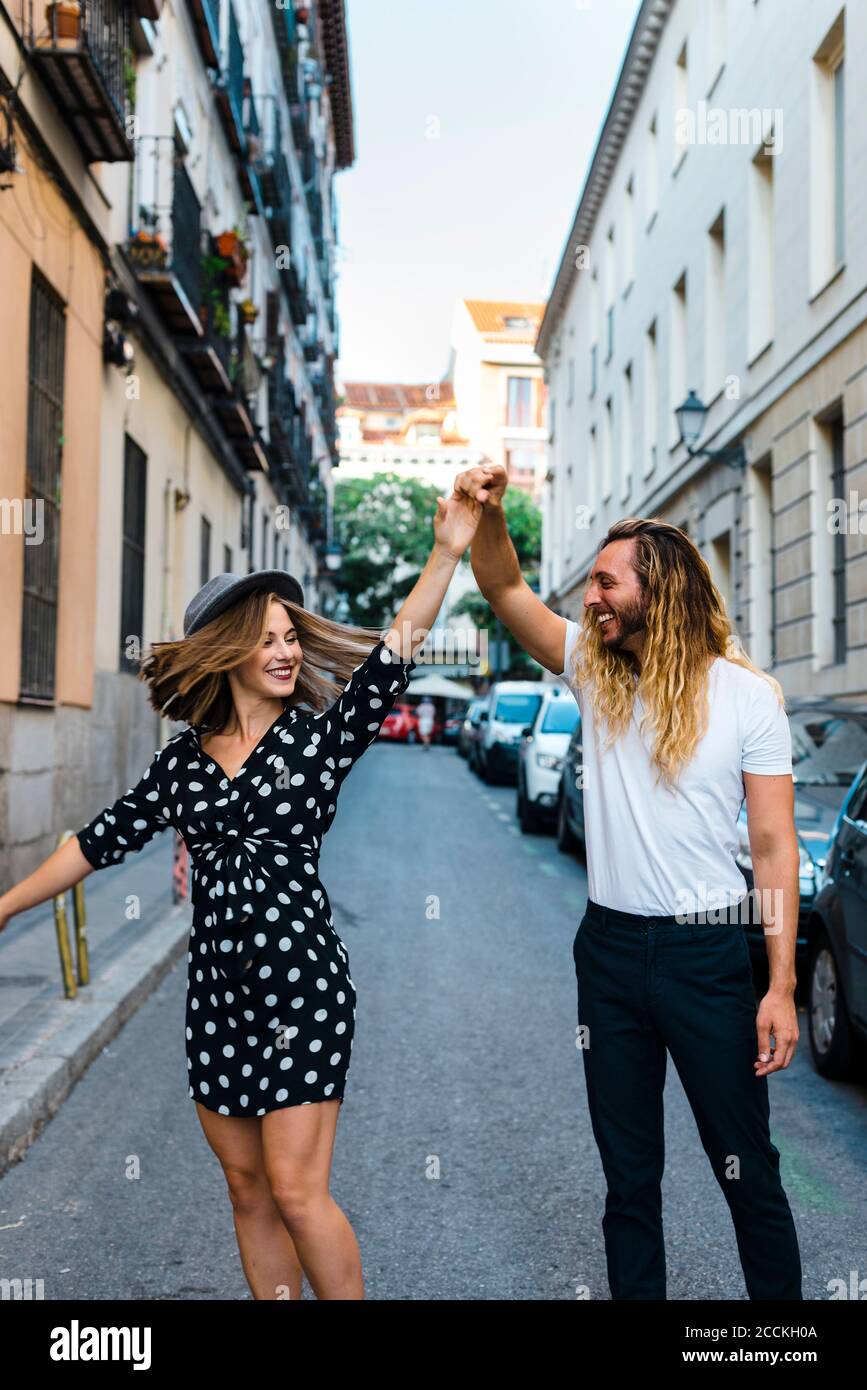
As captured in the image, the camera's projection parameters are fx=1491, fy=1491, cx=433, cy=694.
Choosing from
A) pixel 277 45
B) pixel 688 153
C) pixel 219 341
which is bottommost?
pixel 219 341

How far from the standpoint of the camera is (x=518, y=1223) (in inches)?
174

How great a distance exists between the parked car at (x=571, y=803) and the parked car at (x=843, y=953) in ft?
20.8

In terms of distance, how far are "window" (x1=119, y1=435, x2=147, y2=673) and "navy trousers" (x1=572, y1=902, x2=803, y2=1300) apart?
12.1 meters

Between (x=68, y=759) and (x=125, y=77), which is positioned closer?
(x=68, y=759)

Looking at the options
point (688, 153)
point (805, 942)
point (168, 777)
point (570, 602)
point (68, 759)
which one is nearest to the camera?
point (168, 777)

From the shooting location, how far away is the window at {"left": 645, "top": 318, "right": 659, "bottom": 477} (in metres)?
26.4

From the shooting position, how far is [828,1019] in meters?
6.24

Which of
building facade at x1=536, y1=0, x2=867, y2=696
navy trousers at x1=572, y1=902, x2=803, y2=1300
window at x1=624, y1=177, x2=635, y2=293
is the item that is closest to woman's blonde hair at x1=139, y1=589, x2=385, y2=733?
navy trousers at x1=572, y1=902, x2=803, y2=1300

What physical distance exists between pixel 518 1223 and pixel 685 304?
2143 cm

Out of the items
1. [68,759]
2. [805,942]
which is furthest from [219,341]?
[805,942]

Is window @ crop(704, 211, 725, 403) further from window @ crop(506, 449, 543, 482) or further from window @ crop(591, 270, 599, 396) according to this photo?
window @ crop(506, 449, 543, 482)

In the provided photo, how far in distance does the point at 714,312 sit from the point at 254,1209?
20372 millimetres

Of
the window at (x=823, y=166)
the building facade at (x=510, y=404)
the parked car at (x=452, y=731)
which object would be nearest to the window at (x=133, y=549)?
the window at (x=823, y=166)

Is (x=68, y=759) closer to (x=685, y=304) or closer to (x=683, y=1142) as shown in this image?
(x=683, y=1142)
